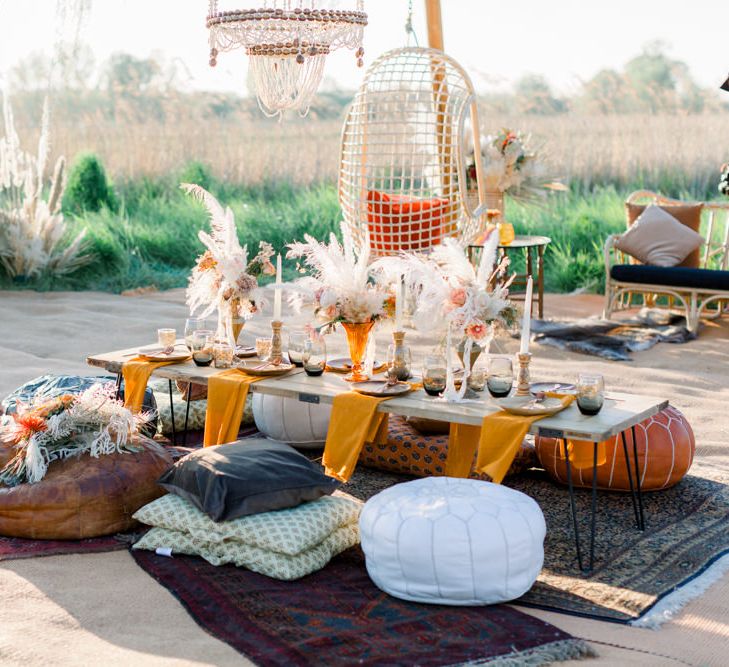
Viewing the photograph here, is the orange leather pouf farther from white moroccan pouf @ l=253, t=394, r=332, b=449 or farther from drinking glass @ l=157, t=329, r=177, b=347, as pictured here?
drinking glass @ l=157, t=329, r=177, b=347

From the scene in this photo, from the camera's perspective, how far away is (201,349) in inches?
187

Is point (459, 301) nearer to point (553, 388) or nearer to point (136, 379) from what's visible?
point (553, 388)

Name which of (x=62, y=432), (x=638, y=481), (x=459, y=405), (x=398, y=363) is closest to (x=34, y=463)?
(x=62, y=432)

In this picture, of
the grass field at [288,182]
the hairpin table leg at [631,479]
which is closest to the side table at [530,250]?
the grass field at [288,182]

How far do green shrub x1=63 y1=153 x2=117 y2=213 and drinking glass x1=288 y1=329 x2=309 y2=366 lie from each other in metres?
7.95

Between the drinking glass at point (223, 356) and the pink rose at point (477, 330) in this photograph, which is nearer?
the pink rose at point (477, 330)

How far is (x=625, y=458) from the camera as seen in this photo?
4.29m

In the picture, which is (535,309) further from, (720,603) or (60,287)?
(720,603)

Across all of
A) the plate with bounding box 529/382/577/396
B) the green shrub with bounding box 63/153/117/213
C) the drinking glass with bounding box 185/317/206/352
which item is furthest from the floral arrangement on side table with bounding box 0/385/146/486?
the green shrub with bounding box 63/153/117/213

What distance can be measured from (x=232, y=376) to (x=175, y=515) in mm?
933

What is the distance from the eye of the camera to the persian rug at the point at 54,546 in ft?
12.2

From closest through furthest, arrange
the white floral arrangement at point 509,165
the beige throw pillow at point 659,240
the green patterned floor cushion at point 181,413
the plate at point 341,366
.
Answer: the plate at point 341,366 → the green patterned floor cushion at point 181,413 → the beige throw pillow at point 659,240 → the white floral arrangement at point 509,165

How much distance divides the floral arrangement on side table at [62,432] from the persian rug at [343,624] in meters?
0.63

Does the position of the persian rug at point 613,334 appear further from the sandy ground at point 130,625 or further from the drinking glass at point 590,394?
the drinking glass at point 590,394
